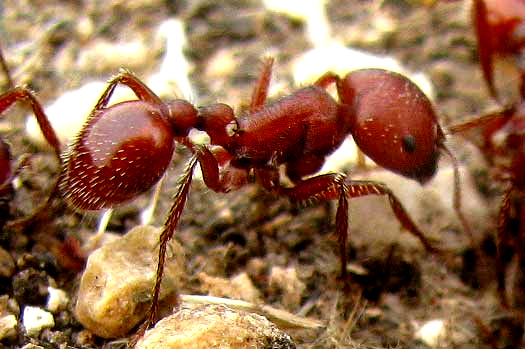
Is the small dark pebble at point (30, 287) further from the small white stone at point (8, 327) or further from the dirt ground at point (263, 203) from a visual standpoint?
the small white stone at point (8, 327)

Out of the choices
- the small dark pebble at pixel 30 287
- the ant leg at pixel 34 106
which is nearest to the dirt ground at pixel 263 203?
the small dark pebble at pixel 30 287

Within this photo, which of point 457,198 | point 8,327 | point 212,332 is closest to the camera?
point 212,332

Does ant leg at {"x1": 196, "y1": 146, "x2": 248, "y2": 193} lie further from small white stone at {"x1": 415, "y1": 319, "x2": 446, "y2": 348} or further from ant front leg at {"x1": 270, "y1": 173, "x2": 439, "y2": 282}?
small white stone at {"x1": 415, "y1": 319, "x2": 446, "y2": 348}

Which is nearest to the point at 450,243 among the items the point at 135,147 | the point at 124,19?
the point at 135,147

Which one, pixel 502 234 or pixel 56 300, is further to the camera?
pixel 502 234

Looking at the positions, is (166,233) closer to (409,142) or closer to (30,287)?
(30,287)

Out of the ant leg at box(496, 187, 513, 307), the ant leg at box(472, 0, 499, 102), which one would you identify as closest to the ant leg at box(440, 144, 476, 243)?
the ant leg at box(496, 187, 513, 307)

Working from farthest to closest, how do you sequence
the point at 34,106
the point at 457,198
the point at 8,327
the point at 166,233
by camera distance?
the point at 457,198
the point at 34,106
the point at 166,233
the point at 8,327

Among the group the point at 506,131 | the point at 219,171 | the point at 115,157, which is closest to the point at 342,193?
the point at 219,171
